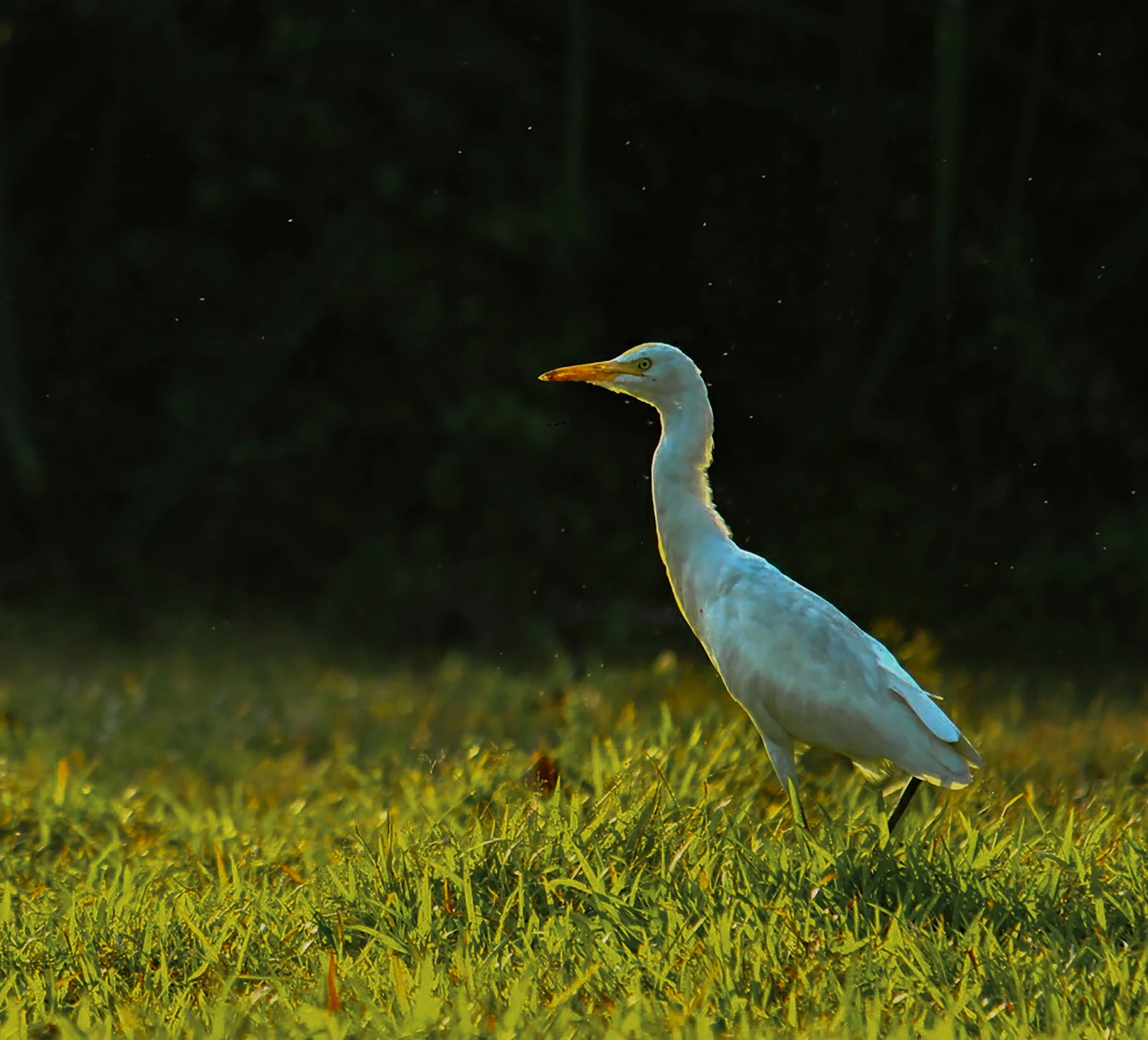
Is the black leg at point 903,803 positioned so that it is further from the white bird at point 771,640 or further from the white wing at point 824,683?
the white wing at point 824,683

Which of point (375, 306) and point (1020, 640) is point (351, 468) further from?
point (1020, 640)

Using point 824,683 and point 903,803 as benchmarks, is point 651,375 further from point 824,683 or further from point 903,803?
point 903,803

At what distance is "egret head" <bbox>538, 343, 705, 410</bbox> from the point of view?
444 centimetres

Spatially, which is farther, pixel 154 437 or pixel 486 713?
pixel 154 437

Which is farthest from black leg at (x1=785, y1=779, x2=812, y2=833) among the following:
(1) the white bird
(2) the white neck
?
(2) the white neck

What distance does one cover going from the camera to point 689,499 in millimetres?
4434

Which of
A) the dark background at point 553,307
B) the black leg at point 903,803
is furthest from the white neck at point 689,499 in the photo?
the dark background at point 553,307

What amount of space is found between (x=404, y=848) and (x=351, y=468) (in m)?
6.24

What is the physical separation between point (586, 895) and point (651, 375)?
4.77 ft

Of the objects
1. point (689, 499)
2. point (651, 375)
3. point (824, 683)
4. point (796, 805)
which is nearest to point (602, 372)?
point (651, 375)

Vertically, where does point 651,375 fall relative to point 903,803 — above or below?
above

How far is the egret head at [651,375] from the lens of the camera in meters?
4.44

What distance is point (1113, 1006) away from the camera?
305 cm

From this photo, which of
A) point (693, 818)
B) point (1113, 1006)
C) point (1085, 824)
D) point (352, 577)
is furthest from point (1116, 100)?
point (1113, 1006)
